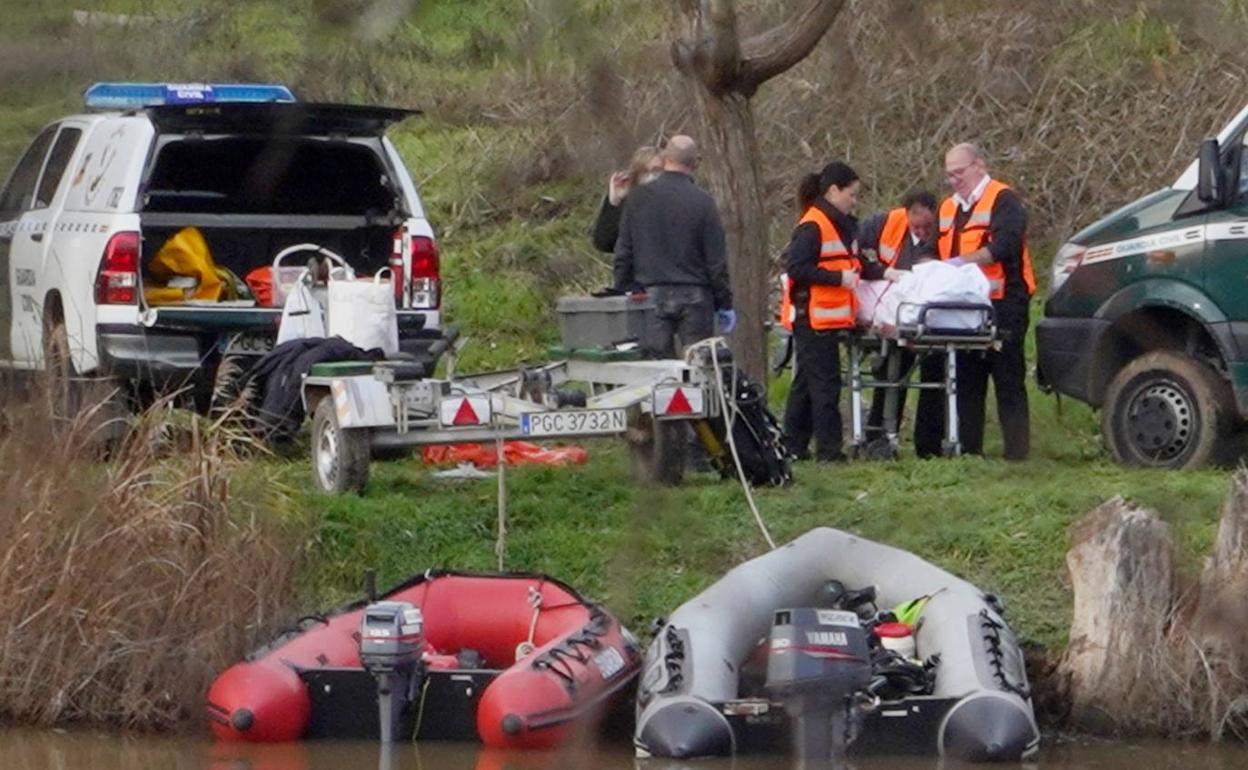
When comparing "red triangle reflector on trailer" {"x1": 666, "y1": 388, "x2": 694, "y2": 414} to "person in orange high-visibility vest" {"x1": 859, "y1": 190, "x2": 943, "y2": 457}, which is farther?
"person in orange high-visibility vest" {"x1": 859, "y1": 190, "x2": 943, "y2": 457}

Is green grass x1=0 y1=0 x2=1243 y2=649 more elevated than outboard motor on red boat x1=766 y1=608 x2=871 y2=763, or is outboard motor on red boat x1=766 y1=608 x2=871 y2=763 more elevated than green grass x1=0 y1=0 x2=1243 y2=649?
green grass x1=0 y1=0 x2=1243 y2=649

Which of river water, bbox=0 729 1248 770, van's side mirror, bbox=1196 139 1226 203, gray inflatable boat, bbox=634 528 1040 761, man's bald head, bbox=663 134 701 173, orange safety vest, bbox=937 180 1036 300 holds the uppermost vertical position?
van's side mirror, bbox=1196 139 1226 203

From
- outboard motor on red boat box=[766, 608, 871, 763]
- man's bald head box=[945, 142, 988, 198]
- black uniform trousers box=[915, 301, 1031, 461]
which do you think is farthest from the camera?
black uniform trousers box=[915, 301, 1031, 461]

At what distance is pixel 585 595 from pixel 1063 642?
1775 millimetres

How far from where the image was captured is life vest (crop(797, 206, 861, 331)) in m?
11.1

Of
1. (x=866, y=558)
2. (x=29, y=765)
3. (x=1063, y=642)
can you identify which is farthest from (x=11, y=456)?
(x=1063, y=642)

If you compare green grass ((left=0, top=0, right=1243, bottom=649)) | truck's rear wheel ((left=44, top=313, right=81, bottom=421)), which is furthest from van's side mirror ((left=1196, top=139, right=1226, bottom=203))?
green grass ((left=0, top=0, right=1243, bottom=649))

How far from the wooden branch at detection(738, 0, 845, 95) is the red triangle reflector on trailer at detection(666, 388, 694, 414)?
21.7ft

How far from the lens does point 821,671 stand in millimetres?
6781

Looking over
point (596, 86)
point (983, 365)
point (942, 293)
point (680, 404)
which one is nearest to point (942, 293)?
point (942, 293)

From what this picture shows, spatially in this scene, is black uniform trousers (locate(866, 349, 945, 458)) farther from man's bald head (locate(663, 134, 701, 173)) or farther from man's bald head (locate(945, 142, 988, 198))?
man's bald head (locate(663, 134, 701, 173))

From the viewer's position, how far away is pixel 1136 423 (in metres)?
11.1

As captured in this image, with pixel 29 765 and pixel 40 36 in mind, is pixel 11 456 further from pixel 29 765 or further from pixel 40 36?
pixel 40 36

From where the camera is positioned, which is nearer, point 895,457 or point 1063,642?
point 1063,642
